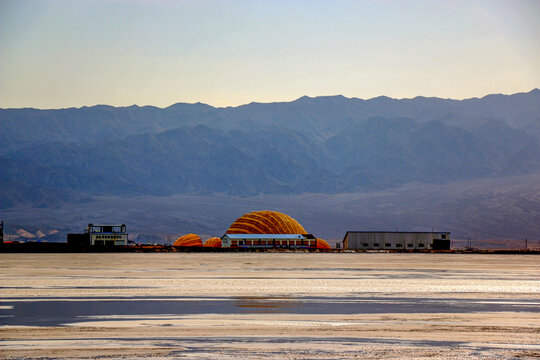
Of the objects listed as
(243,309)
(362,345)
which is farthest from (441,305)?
(362,345)

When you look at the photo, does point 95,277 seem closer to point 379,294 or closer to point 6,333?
point 379,294

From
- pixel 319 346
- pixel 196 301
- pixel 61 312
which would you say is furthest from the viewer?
pixel 196 301

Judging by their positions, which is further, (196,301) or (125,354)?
(196,301)

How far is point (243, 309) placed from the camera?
4162 centimetres

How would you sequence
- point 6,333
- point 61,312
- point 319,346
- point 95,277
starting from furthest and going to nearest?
point 95,277, point 61,312, point 6,333, point 319,346

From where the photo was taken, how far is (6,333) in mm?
32031

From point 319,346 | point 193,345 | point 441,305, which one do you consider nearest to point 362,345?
point 319,346

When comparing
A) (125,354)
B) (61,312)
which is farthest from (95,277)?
(125,354)

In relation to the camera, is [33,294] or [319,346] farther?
[33,294]

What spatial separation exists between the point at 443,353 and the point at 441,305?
1704 centimetres

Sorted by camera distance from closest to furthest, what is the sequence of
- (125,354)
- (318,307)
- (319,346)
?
(125,354) → (319,346) → (318,307)

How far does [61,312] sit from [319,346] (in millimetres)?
15624

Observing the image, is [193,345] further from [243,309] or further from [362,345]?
[243,309]

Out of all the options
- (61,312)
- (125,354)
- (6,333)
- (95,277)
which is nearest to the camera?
(125,354)
